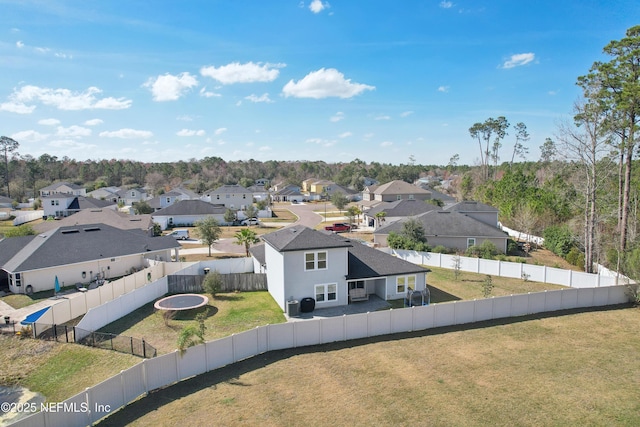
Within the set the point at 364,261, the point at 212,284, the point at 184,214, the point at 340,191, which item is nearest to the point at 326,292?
the point at 364,261

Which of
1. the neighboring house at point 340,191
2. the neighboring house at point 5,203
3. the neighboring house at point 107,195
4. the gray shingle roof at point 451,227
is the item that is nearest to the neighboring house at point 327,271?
the gray shingle roof at point 451,227

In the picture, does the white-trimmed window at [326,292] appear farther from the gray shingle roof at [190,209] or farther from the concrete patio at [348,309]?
the gray shingle roof at [190,209]

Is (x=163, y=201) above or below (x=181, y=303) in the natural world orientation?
above

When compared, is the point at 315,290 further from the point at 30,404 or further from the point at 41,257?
the point at 41,257

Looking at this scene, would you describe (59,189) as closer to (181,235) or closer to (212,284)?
(181,235)

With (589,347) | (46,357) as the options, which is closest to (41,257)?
(46,357)
